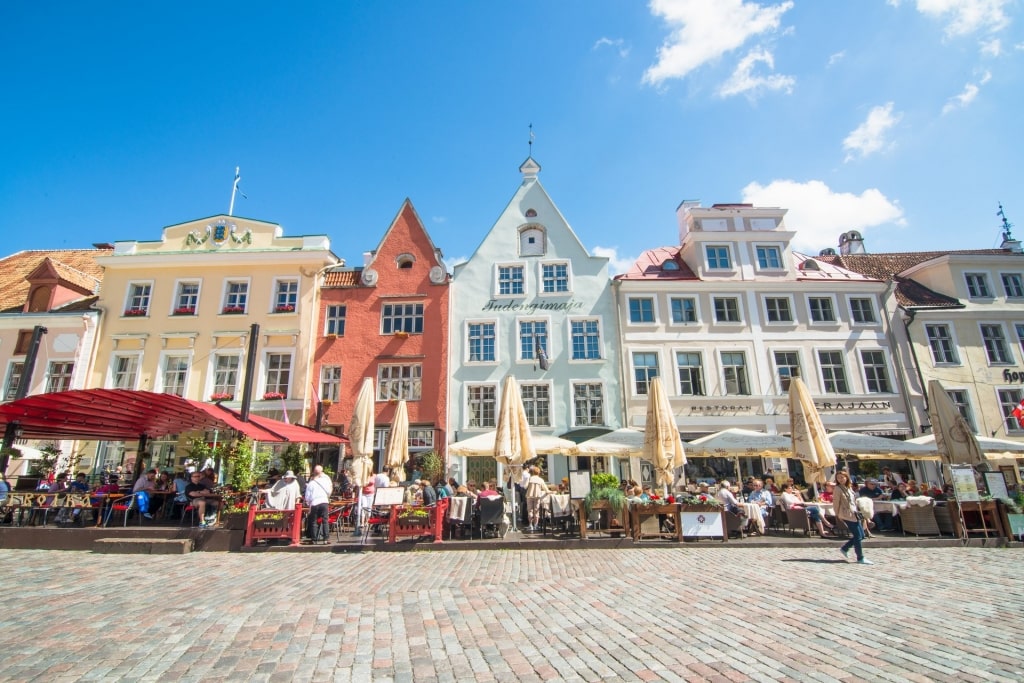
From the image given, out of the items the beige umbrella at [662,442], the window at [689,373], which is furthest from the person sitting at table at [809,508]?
the window at [689,373]

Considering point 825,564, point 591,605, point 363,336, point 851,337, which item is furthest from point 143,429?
point 851,337

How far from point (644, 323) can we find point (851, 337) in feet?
29.7

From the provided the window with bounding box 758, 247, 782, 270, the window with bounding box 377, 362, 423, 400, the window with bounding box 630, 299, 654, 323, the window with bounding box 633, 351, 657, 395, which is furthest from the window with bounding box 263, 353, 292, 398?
the window with bounding box 758, 247, 782, 270

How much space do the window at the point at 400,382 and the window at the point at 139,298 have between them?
11.7 metres

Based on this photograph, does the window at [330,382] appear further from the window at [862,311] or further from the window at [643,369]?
the window at [862,311]

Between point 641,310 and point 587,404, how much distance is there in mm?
4978

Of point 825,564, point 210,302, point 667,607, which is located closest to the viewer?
point 667,607

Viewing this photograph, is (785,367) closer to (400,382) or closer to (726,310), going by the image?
(726,310)

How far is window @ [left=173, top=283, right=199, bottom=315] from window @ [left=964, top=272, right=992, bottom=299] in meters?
35.6

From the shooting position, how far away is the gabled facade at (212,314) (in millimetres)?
22891

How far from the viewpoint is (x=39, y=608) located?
6375mm

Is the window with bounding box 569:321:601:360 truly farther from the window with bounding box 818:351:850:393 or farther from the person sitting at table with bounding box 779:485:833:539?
the person sitting at table with bounding box 779:485:833:539

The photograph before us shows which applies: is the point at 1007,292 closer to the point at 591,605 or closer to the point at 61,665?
the point at 591,605

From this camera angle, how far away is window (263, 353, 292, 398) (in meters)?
23.0
